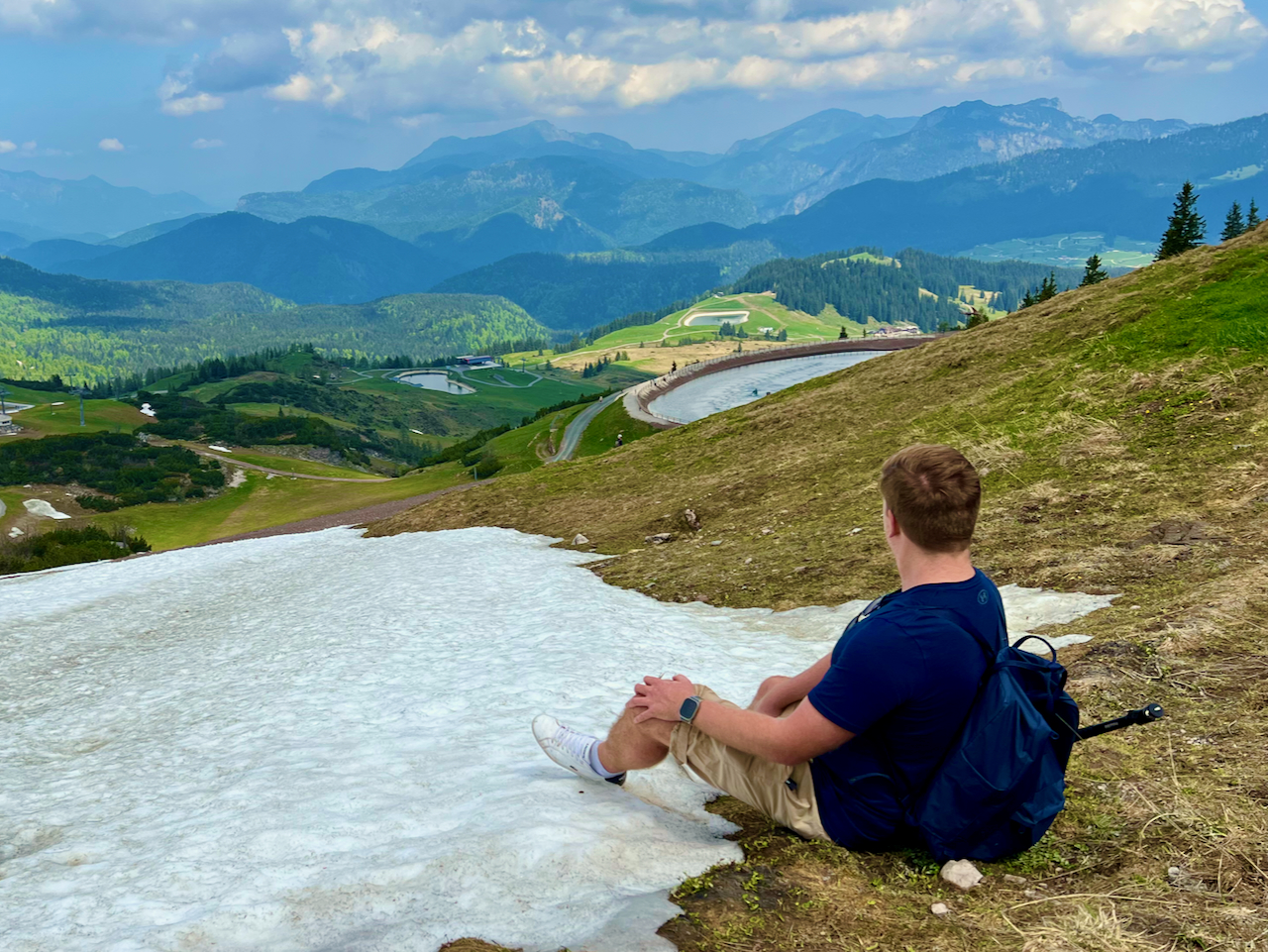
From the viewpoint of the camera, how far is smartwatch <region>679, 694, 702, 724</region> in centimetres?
632

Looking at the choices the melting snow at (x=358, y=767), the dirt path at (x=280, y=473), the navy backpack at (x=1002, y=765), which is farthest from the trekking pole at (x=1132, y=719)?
the dirt path at (x=280, y=473)

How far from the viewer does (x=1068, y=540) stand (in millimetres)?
15273

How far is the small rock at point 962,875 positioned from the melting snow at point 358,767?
1.54 metres

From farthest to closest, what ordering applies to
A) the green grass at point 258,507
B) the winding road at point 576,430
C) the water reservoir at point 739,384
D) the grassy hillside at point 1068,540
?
1. the winding road at point 576,430
2. the water reservoir at point 739,384
3. the green grass at point 258,507
4. the grassy hillside at point 1068,540

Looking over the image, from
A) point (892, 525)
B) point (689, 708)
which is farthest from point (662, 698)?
point (892, 525)

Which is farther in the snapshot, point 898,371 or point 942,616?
point 898,371

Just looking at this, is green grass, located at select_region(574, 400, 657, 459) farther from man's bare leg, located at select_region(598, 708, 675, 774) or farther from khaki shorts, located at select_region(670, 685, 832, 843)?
khaki shorts, located at select_region(670, 685, 832, 843)

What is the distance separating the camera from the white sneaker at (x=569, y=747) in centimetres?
774

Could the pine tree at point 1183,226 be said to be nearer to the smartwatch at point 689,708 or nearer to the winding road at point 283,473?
the smartwatch at point 689,708

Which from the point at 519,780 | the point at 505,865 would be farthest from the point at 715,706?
the point at 519,780

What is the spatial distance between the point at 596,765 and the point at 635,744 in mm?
856

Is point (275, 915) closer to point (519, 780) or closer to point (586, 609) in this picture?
point (519, 780)

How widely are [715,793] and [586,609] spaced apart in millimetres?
8638

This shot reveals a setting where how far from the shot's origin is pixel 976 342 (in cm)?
3200
